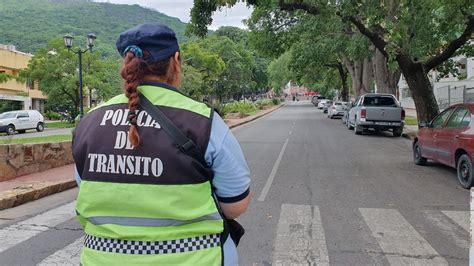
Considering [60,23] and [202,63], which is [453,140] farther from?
[60,23]

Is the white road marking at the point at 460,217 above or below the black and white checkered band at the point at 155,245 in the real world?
below

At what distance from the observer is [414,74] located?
1622 cm

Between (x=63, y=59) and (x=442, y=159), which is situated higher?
(x=63, y=59)

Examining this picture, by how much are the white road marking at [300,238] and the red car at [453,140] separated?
11.5 ft

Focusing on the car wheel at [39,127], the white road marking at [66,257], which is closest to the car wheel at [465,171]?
the white road marking at [66,257]

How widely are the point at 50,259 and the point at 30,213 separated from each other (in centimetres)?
247

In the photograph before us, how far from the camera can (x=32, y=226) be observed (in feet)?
20.1

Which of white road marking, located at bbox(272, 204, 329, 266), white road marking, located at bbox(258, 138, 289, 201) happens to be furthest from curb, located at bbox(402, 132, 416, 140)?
white road marking, located at bbox(272, 204, 329, 266)

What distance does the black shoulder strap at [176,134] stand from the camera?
1.71 metres

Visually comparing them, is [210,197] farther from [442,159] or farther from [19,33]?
[19,33]

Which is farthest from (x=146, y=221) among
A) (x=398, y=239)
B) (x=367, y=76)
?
(x=367, y=76)

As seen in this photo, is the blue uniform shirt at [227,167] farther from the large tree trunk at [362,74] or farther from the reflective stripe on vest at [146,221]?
the large tree trunk at [362,74]

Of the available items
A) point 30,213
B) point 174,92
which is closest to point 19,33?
point 30,213

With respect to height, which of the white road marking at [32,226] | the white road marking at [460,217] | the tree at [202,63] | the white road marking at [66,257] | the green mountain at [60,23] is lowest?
the white road marking at [32,226]
